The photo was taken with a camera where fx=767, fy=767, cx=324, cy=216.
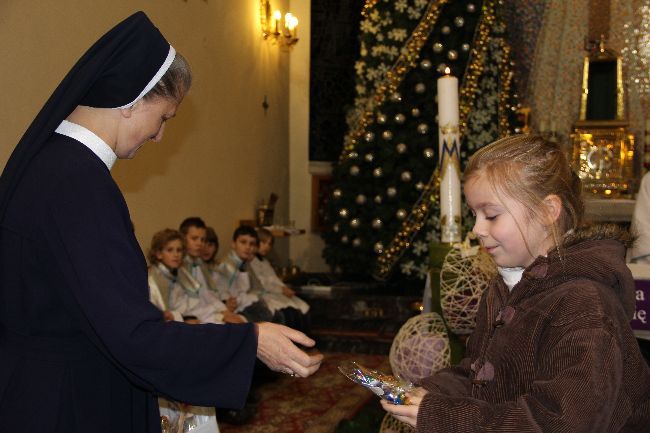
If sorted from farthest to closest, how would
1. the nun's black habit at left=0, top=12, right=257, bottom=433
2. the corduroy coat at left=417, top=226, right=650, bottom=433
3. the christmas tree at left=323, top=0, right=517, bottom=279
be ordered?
the christmas tree at left=323, top=0, right=517, bottom=279, the nun's black habit at left=0, top=12, right=257, bottom=433, the corduroy coat at left=417, top=226, right=650, bottom=433

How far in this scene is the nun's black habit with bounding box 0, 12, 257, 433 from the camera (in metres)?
1.80

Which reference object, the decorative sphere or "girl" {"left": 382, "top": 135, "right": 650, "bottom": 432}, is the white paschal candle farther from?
"girl" {"left": 382, "top": 135, "right": 650, "bottom": 432}

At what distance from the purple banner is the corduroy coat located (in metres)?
1.26

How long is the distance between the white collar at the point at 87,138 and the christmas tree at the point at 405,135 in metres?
6.88

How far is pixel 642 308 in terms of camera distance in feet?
10.1

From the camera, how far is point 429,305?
4.09m

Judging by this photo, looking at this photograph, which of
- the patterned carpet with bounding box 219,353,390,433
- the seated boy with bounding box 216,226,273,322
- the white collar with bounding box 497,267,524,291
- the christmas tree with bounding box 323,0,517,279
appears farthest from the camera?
the christmas tree with bounding box 323,0,517,279

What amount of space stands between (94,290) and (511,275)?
3.59 ft

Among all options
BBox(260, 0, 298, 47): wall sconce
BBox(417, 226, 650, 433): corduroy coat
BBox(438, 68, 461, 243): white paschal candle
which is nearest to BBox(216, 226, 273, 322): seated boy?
BBox(438, 68, 461, 243): white paschal candle

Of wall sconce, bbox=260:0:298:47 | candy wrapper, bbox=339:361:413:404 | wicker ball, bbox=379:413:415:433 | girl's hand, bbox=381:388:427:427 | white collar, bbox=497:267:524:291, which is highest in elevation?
wall sconce, bbox=260:0:298:47

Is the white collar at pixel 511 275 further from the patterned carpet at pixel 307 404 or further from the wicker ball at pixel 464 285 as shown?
the patterned carpet at pixel 307 404

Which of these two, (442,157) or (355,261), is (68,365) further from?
(355,261)

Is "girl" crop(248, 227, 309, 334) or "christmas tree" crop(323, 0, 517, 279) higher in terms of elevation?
"christmas tree" crop(323, 0, 517, 279)

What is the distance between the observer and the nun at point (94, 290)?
181 centimetres
